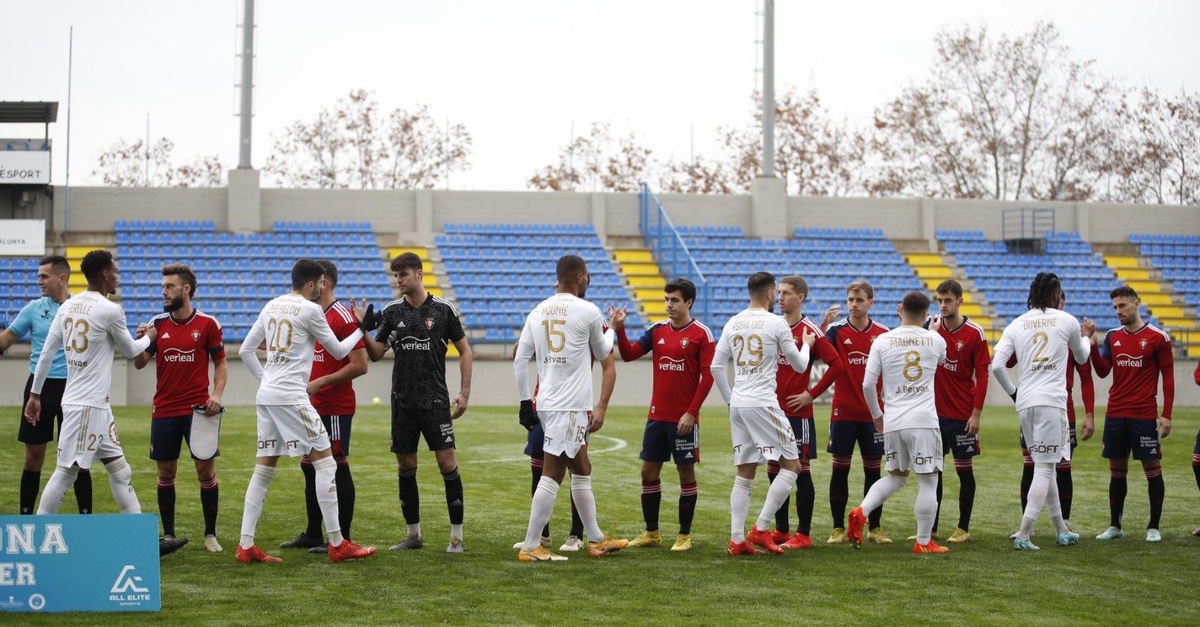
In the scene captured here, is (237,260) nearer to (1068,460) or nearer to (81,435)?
(81,435)

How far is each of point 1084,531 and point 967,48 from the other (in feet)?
147

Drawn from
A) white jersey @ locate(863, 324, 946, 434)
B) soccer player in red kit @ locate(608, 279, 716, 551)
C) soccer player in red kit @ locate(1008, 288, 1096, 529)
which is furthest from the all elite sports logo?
soccer player in red kit @ locate(1008, 288, 1096, 529)

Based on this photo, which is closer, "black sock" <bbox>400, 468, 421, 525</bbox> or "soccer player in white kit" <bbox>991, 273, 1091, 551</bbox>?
"black sock" <bbox>400, 468, 421, 525</bbox>

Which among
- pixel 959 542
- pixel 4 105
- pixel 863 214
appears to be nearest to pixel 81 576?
pixel 959 542

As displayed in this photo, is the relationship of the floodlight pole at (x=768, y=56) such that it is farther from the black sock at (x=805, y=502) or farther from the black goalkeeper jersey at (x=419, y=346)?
the black goalkeeper jersey at (x=419, y=346)

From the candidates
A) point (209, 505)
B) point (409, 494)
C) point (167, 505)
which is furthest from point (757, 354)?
point (167, 505)

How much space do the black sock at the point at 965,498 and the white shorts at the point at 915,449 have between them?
882 mm

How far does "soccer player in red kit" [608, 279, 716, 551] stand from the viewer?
380 inches

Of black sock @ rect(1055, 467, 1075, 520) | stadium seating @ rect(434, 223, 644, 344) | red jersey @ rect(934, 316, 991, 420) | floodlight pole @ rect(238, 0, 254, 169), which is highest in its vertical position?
floodlight pole @ rect(238, 0, 254, 169)

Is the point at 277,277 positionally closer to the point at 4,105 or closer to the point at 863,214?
the point at 4,105

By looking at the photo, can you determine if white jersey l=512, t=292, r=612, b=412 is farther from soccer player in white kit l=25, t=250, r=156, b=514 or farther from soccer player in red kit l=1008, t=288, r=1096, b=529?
soccer player in red kit l=1008, t=288, r=1096, b=529

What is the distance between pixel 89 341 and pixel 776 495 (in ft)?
16.2

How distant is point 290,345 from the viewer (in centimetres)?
888

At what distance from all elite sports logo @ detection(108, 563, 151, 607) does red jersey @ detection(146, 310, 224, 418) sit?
2424 millimetres
